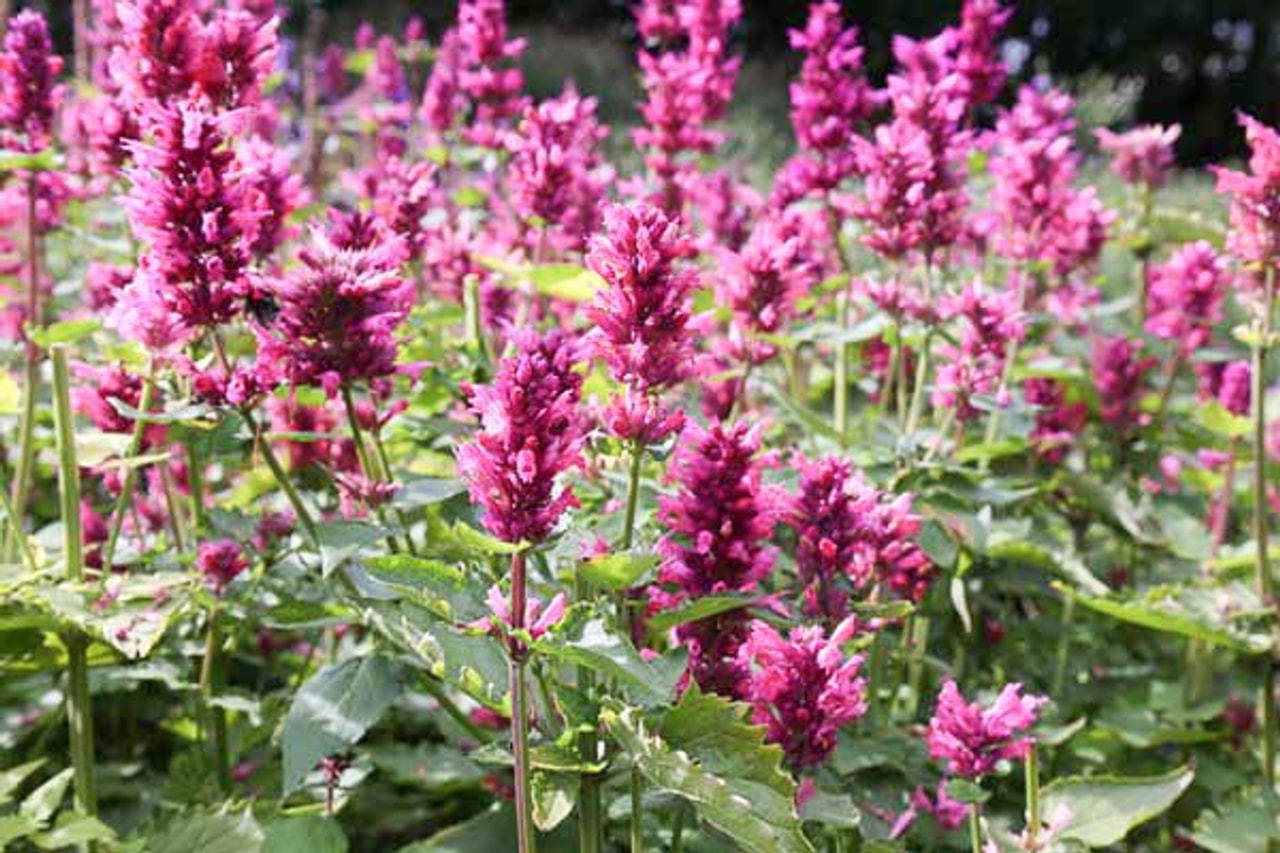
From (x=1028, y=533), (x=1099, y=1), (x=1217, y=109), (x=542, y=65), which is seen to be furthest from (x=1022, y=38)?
(x=1028, y=533)

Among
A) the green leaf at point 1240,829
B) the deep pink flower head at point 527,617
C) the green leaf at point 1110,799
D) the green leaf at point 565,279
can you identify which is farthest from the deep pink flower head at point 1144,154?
the deep pink flower head at point 527,617

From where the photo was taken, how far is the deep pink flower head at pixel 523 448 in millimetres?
1553

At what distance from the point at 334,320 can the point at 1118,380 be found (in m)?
2.26

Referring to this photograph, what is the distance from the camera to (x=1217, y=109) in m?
23.7

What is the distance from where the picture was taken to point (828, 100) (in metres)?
3.11

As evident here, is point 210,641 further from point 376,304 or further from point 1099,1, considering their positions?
point 1099,1

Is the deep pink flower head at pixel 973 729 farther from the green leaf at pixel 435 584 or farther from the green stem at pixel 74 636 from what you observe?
the green stem at pixel 74 636

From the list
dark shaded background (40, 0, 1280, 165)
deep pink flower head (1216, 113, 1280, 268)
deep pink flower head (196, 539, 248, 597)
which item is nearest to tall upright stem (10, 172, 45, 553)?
deep pink flower head (196, 539, 248, 597)

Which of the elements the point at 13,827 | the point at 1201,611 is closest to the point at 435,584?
the point at 13,827

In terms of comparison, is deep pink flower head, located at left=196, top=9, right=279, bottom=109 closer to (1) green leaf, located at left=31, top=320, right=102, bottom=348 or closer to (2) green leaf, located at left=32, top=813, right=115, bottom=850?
(1) green leaf, located at left=31, top=320, right=102, bottom=348

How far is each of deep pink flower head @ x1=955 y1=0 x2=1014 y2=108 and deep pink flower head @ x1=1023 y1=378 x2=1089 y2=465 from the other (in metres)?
0.72

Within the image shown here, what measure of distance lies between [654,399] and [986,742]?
676 millimetres

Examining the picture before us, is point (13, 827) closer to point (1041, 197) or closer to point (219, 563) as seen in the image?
point (219, 563)

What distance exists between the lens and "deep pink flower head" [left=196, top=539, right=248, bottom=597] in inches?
90.6
